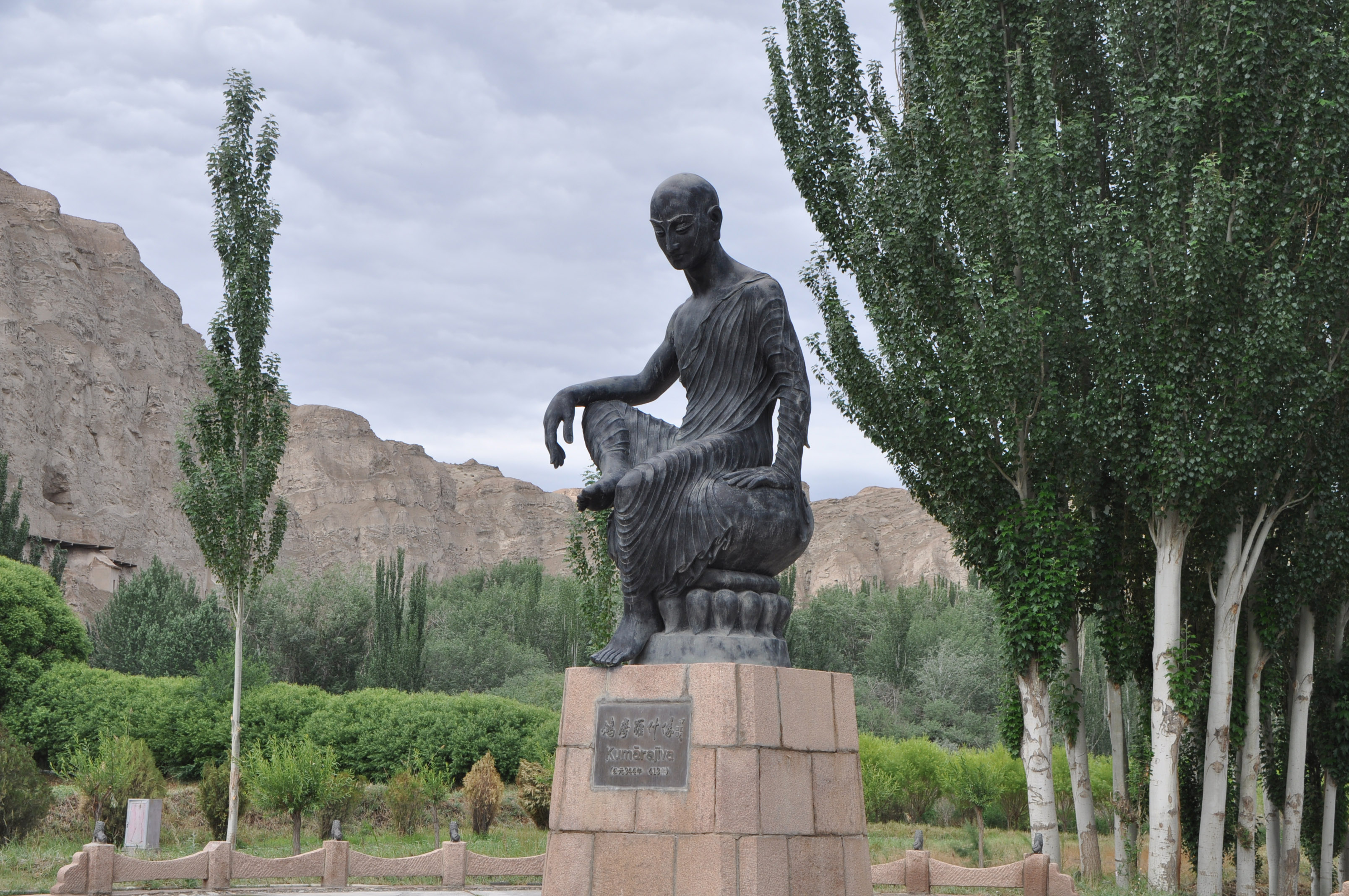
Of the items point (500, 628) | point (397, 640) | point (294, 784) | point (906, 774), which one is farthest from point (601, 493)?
point (500, 628)

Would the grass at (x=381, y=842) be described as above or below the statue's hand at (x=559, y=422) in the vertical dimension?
below

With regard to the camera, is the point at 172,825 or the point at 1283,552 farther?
the point at 172,825

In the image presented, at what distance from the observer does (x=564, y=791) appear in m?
5.52

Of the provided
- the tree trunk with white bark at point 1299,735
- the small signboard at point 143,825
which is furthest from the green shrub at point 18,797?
the tree trunk with white bark at point 1299,735

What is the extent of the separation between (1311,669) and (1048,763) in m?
4.17

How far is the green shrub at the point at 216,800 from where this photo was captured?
1738cm

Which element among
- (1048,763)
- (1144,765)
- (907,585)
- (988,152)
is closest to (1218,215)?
(988,152)

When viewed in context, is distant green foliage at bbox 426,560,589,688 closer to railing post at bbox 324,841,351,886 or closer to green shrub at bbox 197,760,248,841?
green shrub at bbox 197,760,248,841

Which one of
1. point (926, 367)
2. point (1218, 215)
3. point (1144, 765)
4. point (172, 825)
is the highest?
point (1218, 215)

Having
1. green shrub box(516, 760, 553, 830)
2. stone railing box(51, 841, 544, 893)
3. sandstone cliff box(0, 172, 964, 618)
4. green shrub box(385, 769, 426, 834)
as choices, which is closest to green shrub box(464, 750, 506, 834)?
green shrub box(516, 760, 553, 830)

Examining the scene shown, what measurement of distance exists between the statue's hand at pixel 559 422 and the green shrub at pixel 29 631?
66.2 ft

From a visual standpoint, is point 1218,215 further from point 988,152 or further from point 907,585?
point 907,585

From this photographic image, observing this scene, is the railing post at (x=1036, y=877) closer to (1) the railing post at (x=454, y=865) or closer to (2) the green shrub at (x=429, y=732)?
(1) the railing post at (x=454, y=865)

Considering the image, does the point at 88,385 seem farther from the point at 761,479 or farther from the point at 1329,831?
the point at 761,479
